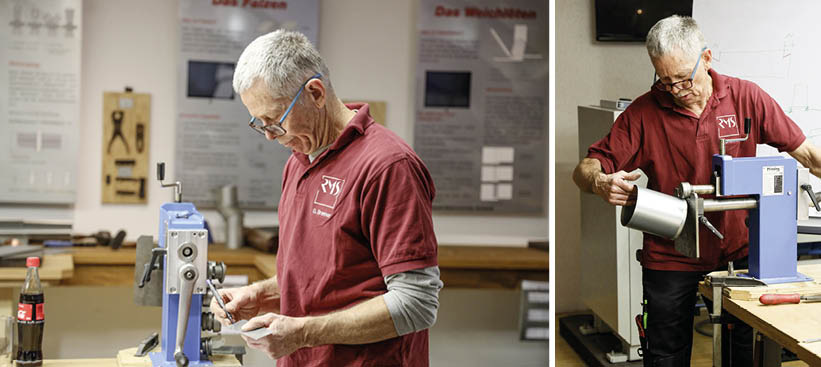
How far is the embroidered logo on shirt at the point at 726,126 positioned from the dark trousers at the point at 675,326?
405mm

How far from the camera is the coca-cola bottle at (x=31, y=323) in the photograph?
2723 millimetres

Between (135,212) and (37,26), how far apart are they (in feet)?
3.64

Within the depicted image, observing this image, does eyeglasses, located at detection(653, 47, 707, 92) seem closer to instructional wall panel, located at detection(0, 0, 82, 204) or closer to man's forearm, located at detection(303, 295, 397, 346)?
man's forearm, located at detection(303, 295, 397, 346)

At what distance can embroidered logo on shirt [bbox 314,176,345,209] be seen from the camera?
1.80m

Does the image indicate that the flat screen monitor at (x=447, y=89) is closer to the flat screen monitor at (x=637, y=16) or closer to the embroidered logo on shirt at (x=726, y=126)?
the flat screen monitor at (x=637, y=16)

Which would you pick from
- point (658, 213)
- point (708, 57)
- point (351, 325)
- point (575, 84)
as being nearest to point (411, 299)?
point (351, 325)

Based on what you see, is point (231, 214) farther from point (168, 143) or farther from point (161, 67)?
point (161, 67)

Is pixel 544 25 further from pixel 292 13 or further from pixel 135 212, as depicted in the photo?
pixel 135 212

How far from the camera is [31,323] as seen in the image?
2.75 meters

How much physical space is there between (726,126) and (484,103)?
267 cm

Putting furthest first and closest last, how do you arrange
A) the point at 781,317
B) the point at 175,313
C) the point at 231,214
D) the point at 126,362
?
the point at 231,214 → the point at 126,362 → the point at 175,313 → the point at 781,317

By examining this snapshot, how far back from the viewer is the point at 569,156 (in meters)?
2.52

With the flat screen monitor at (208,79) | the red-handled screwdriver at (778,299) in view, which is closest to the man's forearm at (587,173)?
the red-handled screwdriver at (778,299)

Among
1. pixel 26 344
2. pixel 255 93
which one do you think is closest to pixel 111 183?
pixel 26 344
